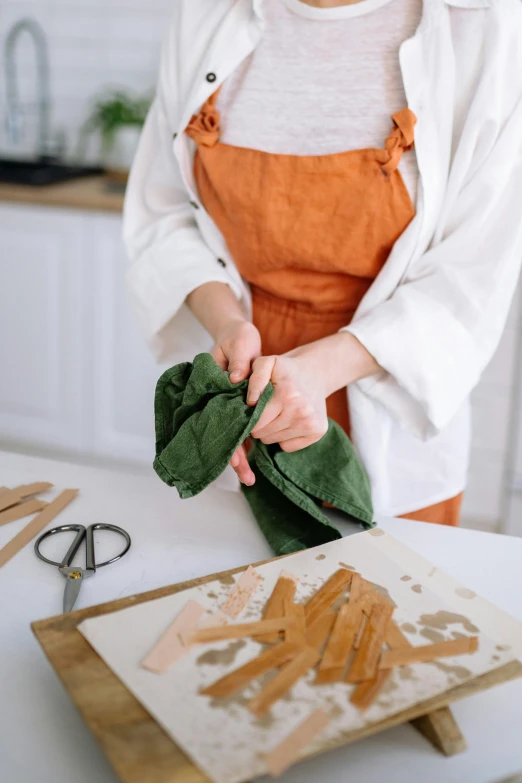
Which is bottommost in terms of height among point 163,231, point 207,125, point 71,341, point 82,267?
point 71,341

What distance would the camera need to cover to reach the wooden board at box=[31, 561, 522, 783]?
19.0 inches

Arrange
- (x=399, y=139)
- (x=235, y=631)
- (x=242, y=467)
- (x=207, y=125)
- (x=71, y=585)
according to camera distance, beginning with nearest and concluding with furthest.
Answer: (x=235, y=631) → (x=71, y=585) → (x=242, y=467) → (x=399, y=139) → (x=207, y=125)

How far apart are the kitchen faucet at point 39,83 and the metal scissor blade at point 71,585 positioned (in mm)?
2337

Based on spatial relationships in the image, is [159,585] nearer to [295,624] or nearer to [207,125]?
[295,624]

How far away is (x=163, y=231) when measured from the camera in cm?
118

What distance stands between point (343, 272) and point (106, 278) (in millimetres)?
1287

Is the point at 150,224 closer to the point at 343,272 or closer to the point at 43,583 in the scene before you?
the point at 343,272

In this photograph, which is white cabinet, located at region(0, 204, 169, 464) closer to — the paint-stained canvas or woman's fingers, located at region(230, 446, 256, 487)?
woman's fingers, located at region(230, 446, 256, 487)

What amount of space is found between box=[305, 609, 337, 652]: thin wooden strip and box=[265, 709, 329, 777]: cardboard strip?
0.07 metres

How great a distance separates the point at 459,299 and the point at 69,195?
151 cm

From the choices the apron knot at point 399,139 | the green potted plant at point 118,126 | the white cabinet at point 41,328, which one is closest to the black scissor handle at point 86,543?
the apron knot at point 399,139

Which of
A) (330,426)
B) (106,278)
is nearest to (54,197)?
(106,278)

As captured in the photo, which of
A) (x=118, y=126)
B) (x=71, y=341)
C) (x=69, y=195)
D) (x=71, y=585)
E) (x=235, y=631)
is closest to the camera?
(x=235, y=631)

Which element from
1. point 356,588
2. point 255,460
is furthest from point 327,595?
point 255,460
